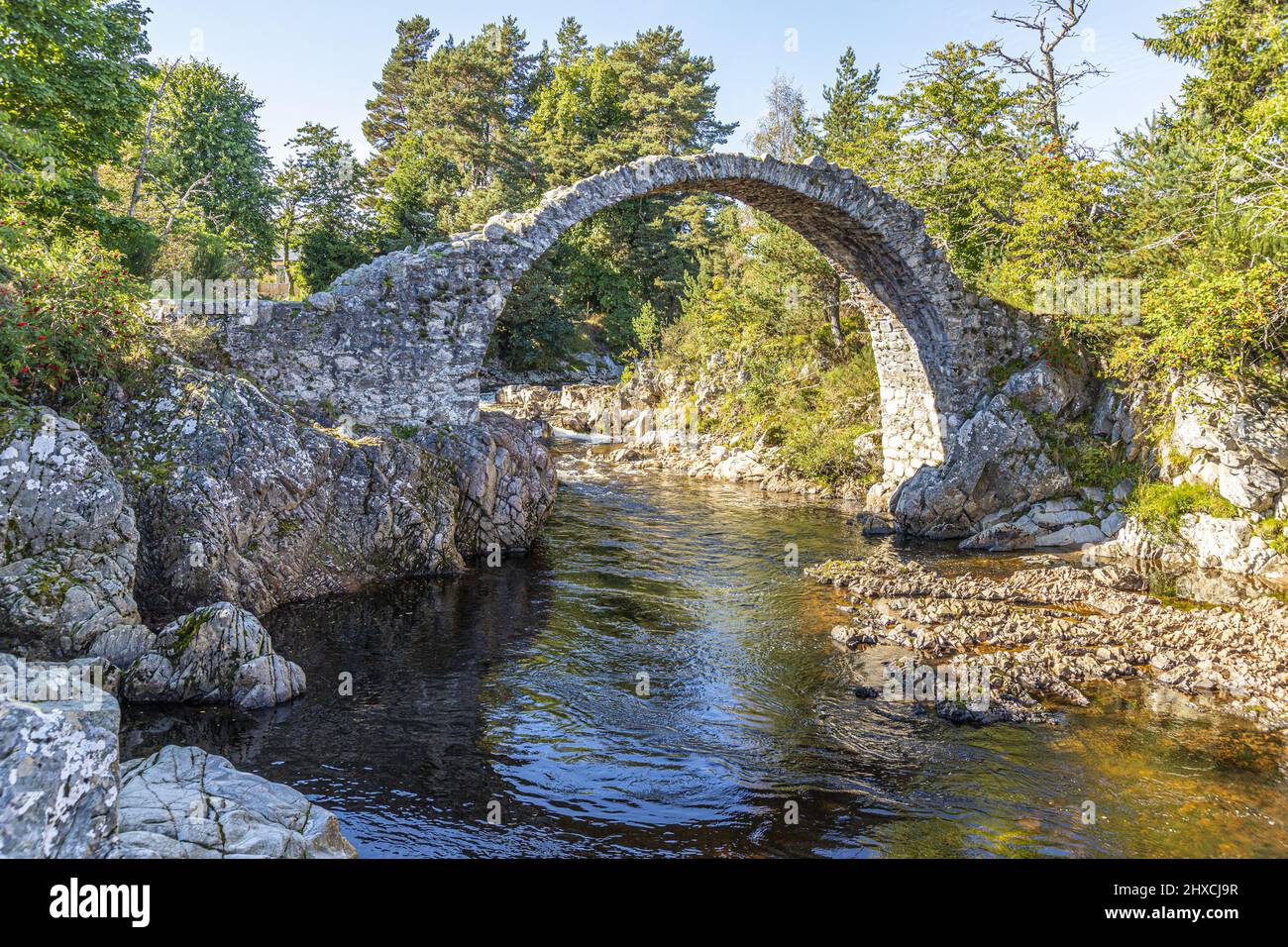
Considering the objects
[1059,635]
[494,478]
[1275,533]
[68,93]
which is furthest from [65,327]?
[1275,533]

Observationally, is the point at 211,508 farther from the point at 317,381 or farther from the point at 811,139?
the point at 811,139

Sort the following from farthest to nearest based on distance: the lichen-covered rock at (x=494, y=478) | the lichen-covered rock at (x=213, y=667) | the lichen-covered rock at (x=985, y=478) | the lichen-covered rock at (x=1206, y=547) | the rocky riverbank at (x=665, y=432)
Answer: the rocky riverbank at (x=665, y=432) → the lichen-covered rock at (x=985, y=478) → the lichen-covered rock at (x=494, y=478) → the lichen-covered rock at (x=1206, y=547) → the lichen-covered rock at (x=213, y=667)

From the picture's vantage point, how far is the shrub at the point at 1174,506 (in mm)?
12950

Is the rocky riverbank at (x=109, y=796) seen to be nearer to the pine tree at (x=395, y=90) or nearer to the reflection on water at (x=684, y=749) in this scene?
the reflection on water at (x=684, y=749)

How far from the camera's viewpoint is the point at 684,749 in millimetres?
7309

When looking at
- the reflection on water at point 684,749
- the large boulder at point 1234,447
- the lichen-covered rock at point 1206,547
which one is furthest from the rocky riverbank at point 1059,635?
the large boulder at point 1234,447

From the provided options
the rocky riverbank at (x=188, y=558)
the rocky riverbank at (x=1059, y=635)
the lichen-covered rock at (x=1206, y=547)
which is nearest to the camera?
the rocky riverbank at (x=188, y=558)

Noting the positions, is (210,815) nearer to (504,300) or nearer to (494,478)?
(494,478)

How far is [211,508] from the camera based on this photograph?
385 inches

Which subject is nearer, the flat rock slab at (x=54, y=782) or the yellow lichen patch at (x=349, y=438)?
the flat rock slab at (x=54, y=782)

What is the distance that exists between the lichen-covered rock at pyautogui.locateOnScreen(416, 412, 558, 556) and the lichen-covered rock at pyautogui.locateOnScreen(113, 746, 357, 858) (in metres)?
8.21

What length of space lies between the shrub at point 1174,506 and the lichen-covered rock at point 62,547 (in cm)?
1530

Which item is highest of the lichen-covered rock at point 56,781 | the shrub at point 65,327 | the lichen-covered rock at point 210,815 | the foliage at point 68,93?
the foliage at point 68,93
